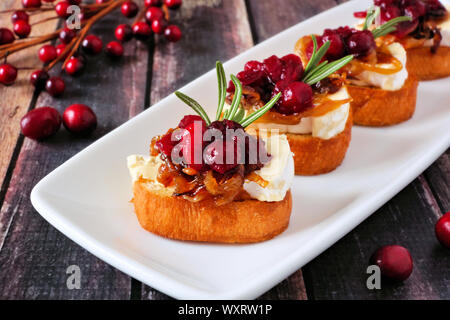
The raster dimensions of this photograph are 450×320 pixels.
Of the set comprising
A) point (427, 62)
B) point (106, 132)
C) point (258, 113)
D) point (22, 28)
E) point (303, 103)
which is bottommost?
point (427, 62)

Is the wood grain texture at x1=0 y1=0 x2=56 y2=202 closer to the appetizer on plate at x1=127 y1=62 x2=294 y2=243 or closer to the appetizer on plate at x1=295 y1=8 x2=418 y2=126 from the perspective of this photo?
the appetizer on plate at x1=127 y1=62 x2=294 y2=243

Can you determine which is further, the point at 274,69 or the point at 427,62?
the point at 427,62

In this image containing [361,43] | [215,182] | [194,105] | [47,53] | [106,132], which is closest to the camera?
[215,182]

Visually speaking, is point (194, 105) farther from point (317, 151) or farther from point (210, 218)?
point (317, 151)

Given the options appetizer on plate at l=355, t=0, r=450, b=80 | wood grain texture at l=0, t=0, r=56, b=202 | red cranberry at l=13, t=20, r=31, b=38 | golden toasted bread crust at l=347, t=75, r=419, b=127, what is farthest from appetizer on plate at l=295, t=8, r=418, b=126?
red cranberry at l=13, t=20, r=31, b=38

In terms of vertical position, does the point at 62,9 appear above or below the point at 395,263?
above

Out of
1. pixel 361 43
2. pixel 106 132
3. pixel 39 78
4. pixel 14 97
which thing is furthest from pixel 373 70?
pixel 14 97

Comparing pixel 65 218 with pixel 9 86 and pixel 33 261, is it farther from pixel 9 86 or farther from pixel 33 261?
pixel 9 86

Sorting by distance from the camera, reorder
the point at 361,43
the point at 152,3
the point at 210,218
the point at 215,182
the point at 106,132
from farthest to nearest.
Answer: the point at 152,3, the point at 106,132, the point at 361,43, the point at 210,218, the point at 215,182
